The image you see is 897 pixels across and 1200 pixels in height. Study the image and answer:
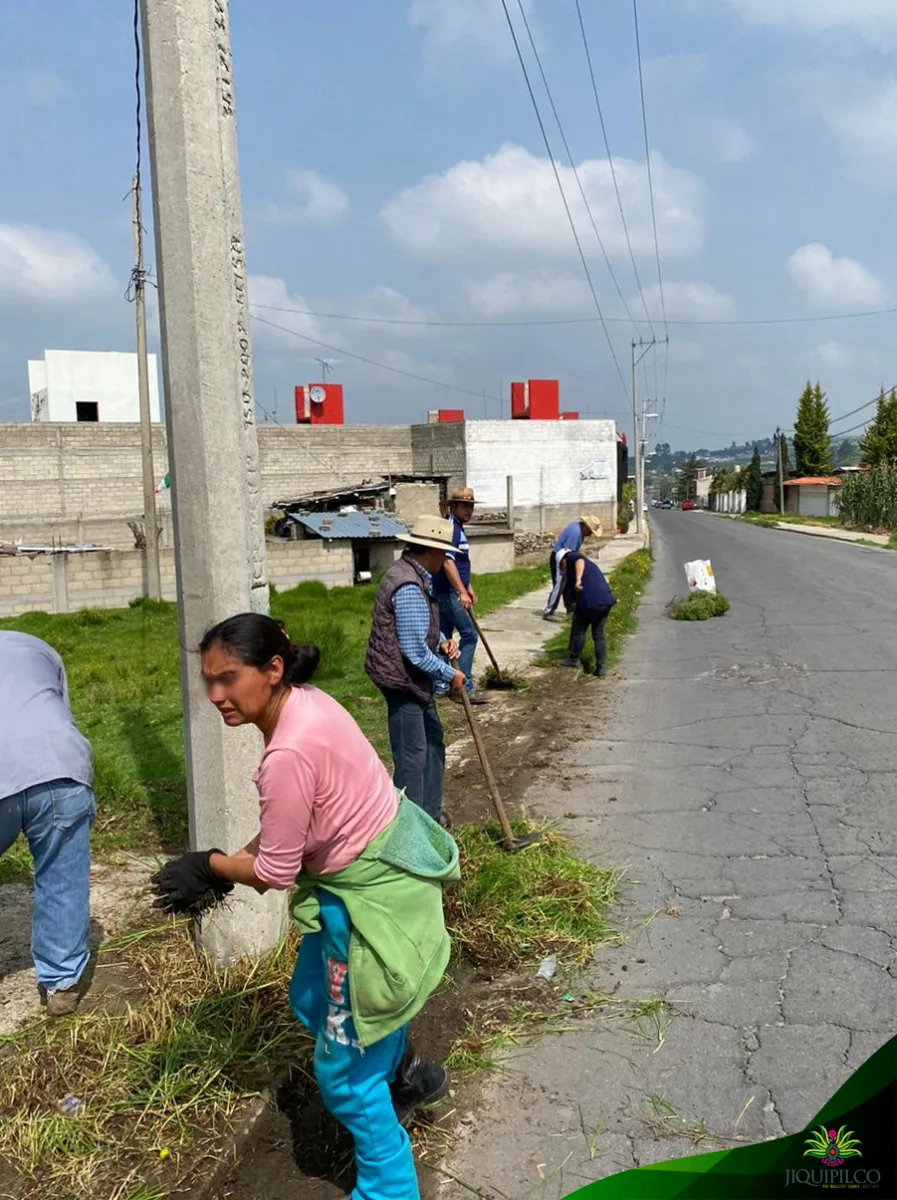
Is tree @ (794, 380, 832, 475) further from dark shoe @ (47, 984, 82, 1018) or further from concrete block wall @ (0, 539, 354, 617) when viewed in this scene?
dark shoe @ (47, 984, 82, 1018)

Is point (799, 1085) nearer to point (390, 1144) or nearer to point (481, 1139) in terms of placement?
point (481, 1139)

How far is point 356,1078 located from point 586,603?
800 cm

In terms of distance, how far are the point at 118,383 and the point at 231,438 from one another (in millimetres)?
42435

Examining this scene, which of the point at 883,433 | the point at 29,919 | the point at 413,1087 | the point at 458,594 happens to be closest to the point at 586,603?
the point at 458,594

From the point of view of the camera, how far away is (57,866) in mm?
3545

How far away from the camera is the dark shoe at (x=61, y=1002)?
3611 millimetres

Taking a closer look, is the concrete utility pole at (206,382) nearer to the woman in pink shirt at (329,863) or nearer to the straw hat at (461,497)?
the woman in pink shirt at (329,863)

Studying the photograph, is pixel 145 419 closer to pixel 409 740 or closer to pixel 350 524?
pixel 350 524

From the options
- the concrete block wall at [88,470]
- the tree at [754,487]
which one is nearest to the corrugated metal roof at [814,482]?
the tree at [754,487]

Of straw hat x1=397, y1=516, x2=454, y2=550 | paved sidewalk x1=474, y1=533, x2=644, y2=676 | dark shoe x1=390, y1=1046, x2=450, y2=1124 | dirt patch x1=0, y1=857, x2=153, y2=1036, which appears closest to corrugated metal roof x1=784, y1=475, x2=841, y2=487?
paved sidewalk x1=474, y1=533, x2=644, y2=676

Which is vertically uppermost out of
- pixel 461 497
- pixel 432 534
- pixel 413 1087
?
pixel 461 497

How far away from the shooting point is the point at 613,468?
43656 millimetres

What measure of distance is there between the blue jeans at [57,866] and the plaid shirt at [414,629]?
184 centimetres

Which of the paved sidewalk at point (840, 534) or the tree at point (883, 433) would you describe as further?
the tree at point (883, 433)
